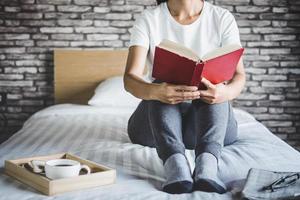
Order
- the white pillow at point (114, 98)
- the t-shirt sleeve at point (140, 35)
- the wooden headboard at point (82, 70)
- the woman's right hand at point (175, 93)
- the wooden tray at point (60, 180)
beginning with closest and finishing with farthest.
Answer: the wooden tray at point (60, 180) → the woman's right hand at point (175, 93) → the t-shirt sleeve at point (140, 35) → the white pillow at point (114, 98) → the wooden headboard at point (82, 70)

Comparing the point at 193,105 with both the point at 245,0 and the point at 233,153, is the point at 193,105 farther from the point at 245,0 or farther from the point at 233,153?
the point at 245,0

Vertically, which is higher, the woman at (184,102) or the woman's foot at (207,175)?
the woman at (184,102)

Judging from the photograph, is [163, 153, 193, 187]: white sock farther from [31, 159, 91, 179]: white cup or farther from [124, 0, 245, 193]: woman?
[31, 159, 91, 179]: white cup

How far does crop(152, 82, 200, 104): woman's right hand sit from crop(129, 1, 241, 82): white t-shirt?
1.31 feet

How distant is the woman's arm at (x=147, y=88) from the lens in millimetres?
1560

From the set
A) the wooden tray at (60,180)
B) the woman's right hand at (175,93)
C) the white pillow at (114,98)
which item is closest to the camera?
the wooden tray at (60,180)

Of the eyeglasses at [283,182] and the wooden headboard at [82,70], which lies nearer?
the eyeglasses at [283,182]

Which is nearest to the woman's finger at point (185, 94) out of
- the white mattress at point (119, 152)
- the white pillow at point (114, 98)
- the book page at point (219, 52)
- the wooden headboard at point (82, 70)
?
the book page at point (219, 52)

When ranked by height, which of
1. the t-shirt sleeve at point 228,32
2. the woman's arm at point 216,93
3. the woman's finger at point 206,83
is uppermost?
the t-shirt sleeve at point 228,32

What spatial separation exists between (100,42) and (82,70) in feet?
0.81

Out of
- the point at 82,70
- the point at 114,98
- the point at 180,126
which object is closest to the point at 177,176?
the point at 180,126

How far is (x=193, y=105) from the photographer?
1678mm

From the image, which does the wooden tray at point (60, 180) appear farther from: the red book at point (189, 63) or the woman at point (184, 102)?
the red book at point (189, 63)

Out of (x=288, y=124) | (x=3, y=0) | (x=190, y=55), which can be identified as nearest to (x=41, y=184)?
(x=190, y=55)
